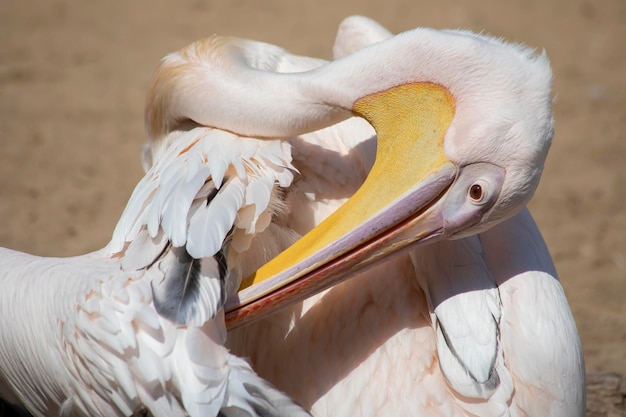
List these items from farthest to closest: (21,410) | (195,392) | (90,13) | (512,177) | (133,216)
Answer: (90,13) < (21,410) < (133,216) < (512,177) < (195,392)

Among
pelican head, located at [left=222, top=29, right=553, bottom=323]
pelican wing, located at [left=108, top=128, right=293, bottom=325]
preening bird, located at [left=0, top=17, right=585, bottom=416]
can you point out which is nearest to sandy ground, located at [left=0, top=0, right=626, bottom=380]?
preening bird, located at [left=0, top=17, right=585, bottom=416]

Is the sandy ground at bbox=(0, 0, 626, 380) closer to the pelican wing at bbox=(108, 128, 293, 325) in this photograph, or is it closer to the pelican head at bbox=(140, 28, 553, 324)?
the pelican head at bbox=(140, 28, 553, 324)

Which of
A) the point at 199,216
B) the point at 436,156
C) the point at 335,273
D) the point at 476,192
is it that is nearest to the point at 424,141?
the point at 436,156

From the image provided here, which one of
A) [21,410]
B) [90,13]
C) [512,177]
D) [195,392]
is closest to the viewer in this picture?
[195,392]

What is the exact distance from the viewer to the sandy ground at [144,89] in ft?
12.9

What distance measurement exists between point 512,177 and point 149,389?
0.90 m

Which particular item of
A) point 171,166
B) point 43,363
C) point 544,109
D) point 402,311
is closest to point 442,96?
point 544,109

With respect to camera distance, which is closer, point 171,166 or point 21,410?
point 171,166

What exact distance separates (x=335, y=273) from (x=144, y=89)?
10.6ft

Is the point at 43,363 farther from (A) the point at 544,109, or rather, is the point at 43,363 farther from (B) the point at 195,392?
(A) the point at 544,109

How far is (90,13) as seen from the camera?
5664 mm

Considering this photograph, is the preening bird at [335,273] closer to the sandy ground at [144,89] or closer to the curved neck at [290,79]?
the curved neck at [290,79]

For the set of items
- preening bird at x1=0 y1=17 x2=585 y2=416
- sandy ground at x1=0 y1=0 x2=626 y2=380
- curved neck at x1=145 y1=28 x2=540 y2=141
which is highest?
curved neck at x1=145 y1=28 x2=540 y2=141

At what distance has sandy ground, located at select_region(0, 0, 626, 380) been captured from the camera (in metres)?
3.93
